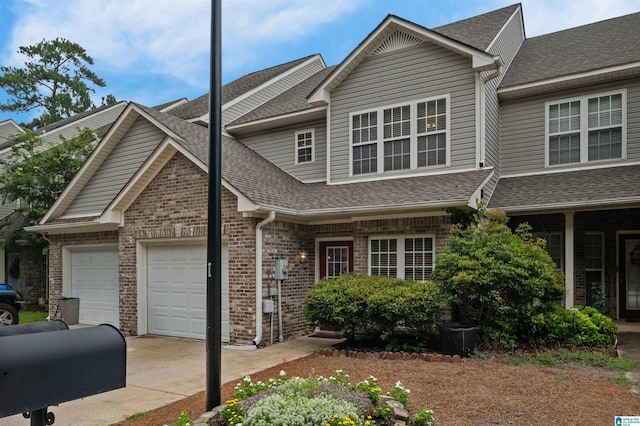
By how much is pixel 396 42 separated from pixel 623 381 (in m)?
8.66

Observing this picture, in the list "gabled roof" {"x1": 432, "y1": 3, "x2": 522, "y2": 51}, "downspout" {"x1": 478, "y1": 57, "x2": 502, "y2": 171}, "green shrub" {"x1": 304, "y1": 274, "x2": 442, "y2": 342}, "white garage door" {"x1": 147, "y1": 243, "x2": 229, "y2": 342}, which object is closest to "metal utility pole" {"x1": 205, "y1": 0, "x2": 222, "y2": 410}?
"green shrub" {"x1": 304, "y1": 274, "x2": 442, "y2": 342}

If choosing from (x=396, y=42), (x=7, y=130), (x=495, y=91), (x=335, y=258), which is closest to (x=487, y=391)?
(x=335, y=258)

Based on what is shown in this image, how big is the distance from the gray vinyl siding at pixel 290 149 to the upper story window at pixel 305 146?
9 cm

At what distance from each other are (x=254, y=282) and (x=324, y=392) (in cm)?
503

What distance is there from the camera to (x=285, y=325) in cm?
991

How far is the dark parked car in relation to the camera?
38.9ft

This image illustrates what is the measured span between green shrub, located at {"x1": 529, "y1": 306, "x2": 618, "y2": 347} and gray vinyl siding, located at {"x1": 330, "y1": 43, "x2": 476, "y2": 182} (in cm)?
360

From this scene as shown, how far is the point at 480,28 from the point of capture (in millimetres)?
12422

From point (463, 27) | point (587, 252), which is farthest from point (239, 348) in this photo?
point (463, 27)

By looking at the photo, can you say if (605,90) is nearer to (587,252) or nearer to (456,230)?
(587,252)

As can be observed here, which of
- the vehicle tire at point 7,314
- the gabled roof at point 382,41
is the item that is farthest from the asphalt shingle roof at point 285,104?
the vehicle tire at point 7,314

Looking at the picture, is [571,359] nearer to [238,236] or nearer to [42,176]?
[238,236]

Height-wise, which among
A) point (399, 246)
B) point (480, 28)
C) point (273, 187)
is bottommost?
point (399, 246)

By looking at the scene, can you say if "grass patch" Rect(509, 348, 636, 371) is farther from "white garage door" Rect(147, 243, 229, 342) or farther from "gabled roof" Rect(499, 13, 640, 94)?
"gabled roof" Rect(499, 13, 640, 94)
